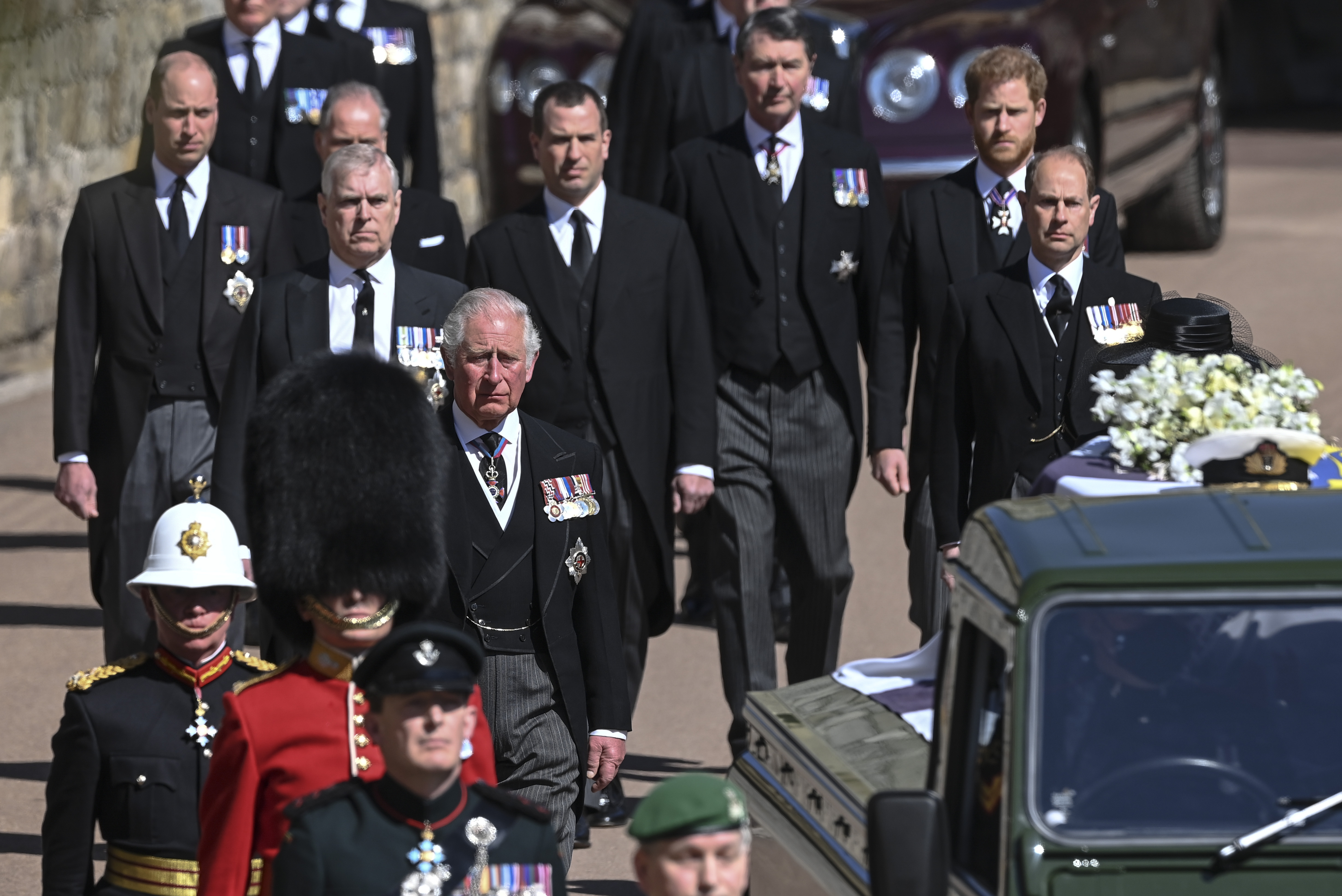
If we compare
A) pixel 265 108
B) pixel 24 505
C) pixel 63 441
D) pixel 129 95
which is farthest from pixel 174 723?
pixel 129 95

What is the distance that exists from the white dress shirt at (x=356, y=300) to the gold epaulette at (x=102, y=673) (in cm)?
179

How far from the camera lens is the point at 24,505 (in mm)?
10633

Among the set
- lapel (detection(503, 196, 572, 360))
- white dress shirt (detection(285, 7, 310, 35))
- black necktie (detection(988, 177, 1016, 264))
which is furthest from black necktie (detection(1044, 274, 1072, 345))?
white dress shirt (detection(285, 7, 310, 35))

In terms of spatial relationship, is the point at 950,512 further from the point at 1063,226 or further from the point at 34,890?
the point at 34,890

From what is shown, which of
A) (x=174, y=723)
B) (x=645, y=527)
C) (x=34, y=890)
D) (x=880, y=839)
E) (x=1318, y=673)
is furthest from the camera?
(x=645, y=527)

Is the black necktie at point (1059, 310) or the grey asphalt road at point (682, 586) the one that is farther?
the grey asphalt road at point (682, 586)

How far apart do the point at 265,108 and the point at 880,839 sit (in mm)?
5634

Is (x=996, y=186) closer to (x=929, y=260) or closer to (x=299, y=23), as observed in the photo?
(x=929, y=260)

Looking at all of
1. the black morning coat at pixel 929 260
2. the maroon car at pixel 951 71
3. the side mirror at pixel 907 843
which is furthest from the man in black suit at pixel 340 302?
the maroon car at pixel 951 71

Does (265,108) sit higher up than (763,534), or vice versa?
(265,108)

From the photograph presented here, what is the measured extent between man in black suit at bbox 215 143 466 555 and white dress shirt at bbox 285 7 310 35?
2633 millimetres

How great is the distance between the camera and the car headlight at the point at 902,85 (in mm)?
11367

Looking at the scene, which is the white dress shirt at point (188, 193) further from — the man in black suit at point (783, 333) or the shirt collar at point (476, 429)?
the shirt collar at point (476, 429)

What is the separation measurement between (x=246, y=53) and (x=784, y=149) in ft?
7.12
